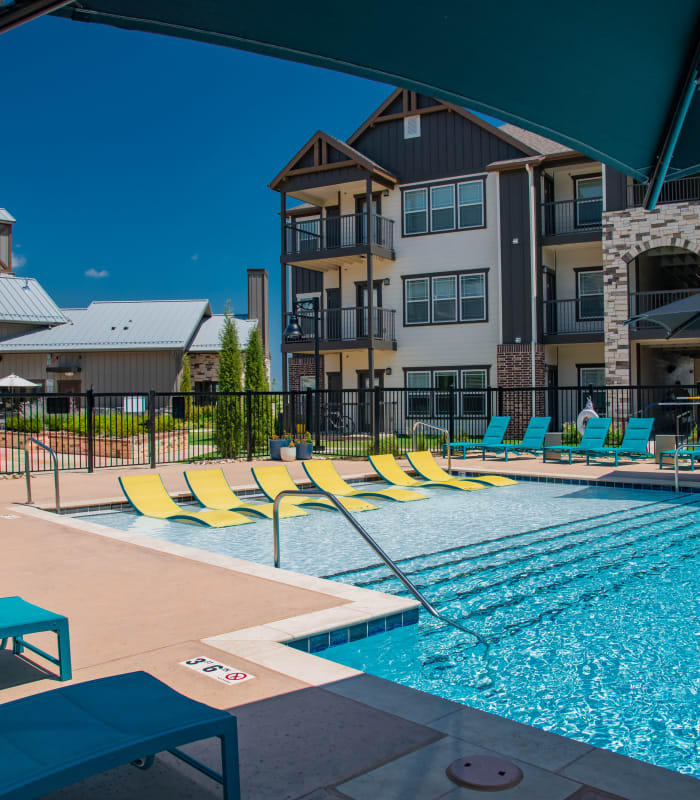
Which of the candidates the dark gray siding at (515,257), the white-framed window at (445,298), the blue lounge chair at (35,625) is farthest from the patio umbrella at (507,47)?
the white-framed window at (445,298)

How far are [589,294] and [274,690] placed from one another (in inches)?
864

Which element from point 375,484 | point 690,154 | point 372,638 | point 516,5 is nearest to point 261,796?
point 372,638

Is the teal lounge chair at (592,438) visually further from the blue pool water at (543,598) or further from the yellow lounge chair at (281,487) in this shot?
the yellow lounge chair at (281,487)

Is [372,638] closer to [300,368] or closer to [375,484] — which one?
[375,484]

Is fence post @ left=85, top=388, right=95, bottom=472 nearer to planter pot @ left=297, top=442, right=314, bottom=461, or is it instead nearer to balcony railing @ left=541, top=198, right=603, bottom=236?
planter pot @ left=297, top=442, right=314, bottom=461

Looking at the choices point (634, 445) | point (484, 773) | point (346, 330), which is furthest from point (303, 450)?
point (484, 773)

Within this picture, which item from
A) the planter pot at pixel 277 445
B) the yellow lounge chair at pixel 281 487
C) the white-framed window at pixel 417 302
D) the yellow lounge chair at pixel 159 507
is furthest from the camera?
the white-framed window at pixel 417 302

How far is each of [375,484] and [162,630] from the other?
9841mm

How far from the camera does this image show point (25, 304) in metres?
38.6

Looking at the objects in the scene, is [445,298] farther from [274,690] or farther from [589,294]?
[274,690]

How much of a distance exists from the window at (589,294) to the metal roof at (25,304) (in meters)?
26.8

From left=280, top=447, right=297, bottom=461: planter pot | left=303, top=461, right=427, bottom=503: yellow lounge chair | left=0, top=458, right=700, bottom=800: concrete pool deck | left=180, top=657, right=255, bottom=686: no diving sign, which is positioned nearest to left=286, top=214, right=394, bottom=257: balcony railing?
left=280, top=447, right=297, bottom=461: planter pot

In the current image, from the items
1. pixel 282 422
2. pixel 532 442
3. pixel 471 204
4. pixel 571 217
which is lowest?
pixel 532 442

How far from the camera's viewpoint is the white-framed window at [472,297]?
24.2 metres
